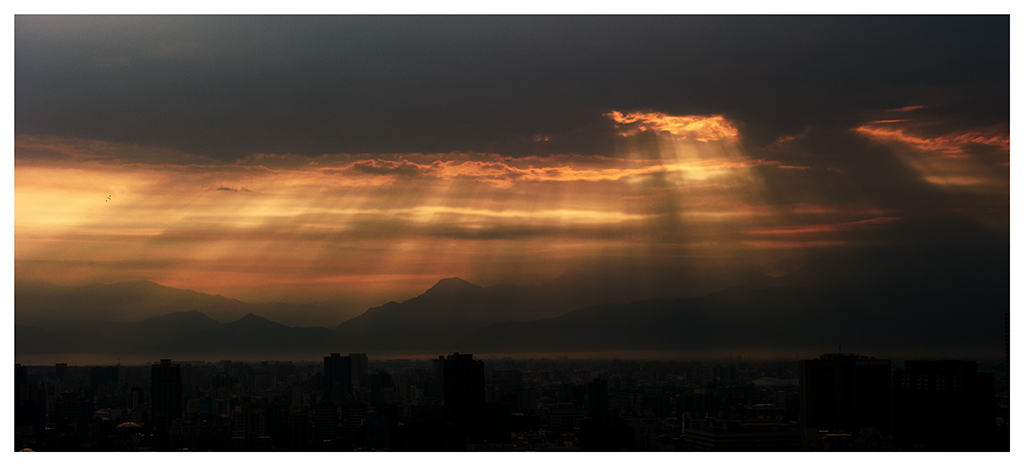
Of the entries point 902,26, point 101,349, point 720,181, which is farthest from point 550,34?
point 101,349

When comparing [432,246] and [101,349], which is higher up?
[432,246]

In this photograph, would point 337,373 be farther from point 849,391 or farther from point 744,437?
point 849,391

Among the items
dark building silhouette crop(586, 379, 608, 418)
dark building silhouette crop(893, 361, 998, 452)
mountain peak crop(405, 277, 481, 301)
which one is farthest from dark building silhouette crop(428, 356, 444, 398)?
dark building silhouette crop(893, 361, 998, 452)

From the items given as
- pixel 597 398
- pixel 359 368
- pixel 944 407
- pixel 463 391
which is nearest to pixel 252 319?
pixel 359 368

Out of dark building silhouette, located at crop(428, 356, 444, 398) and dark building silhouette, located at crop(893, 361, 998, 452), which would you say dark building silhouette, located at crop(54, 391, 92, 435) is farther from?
dark building silhouette, located at crop(893, 361, 998, 452)

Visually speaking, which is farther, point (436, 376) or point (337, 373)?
point (337, 373)

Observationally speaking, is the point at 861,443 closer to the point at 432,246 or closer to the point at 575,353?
the point at 575,353

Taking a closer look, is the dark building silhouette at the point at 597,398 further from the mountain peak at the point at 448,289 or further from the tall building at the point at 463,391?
the mountain peak at the point at 448,289
